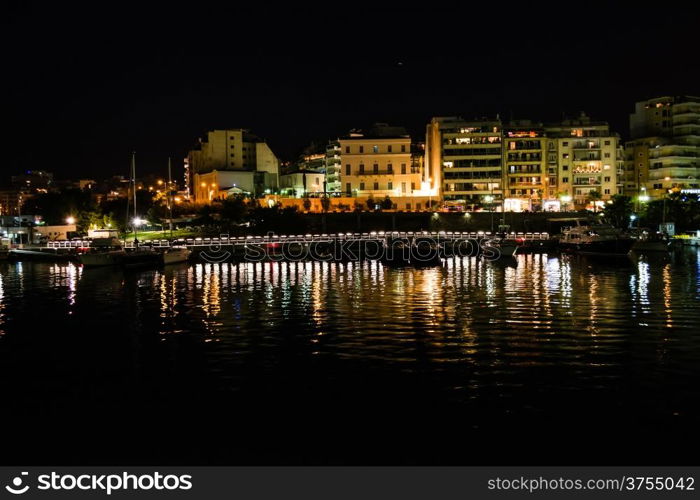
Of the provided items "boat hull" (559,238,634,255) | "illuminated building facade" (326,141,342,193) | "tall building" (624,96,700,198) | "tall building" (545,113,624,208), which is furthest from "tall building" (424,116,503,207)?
"boat hull" (559,238,634,255)

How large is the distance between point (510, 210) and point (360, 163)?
24595 millimetres

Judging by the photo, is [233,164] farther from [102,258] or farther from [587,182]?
[102,258]

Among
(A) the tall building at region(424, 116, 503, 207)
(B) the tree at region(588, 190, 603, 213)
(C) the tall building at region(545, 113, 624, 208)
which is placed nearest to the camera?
(B) the tree at region(588, 190, 603, 213)

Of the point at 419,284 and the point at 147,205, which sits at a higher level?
the point at 147,205

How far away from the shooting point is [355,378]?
20312mm

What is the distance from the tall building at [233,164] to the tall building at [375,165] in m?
17.8

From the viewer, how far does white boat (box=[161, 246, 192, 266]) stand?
65.4 meters

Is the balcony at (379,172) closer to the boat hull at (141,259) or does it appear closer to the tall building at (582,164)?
the tall building at (582,164)

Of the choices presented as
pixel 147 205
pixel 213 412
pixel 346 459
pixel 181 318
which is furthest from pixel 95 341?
pixel 147 205

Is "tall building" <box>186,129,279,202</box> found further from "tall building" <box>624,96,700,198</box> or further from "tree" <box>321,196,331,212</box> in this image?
"tall building" <box>624,96,700,198</box>

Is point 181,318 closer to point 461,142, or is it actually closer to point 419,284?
point 419,284

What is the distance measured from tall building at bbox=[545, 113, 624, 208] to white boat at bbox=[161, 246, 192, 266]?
203 feet

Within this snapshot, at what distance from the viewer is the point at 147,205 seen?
12306 cm

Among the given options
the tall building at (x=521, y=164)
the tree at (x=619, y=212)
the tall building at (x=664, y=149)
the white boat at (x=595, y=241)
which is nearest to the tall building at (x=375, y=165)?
the tall building at (x=521, y=164)
